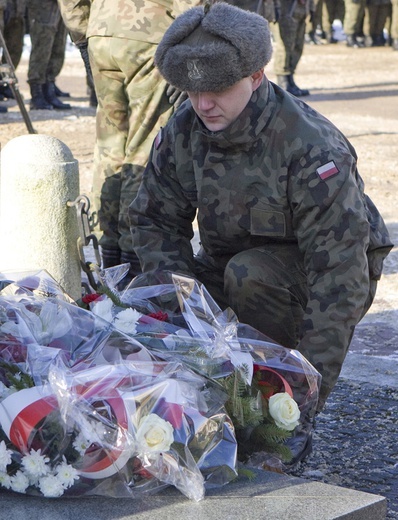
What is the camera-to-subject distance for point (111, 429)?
8.24ft

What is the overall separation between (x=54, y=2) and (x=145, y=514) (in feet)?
31.4

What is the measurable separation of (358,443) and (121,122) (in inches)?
85.5

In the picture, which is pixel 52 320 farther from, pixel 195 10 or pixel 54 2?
pixel 54 2

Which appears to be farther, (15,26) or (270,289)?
(15,26)

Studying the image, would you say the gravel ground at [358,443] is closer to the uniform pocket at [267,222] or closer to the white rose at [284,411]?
the white rose at [284,411]

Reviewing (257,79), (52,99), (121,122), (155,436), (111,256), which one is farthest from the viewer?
(52,99)

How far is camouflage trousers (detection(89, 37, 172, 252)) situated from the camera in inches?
188

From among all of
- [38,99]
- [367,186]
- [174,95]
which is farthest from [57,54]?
[174,95]

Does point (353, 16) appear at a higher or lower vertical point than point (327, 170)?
lower

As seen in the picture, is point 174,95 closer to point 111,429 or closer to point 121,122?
point 121,122

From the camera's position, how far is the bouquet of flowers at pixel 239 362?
279cm

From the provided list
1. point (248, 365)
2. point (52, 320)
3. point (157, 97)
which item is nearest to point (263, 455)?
point (248, 365)

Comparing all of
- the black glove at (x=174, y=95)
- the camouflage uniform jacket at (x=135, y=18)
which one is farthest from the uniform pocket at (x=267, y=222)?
the camouflage uniform jacket at (x=135, y=18)

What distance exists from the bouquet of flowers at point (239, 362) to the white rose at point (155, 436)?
0.96 ft
